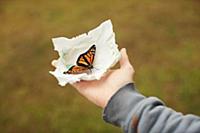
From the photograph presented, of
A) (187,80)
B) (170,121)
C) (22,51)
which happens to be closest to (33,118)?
(22,51)

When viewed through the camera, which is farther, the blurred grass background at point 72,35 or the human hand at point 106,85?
the blurred grass background at point 72,35

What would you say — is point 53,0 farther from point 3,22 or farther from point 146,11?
point 146,11

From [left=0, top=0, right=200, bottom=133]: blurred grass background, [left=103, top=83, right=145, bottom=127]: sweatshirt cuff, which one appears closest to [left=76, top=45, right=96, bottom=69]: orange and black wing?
[left=103, top=83, right=145, bottom=127]: sweatshirt cuff

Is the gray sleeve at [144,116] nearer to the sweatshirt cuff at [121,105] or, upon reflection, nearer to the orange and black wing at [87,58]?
the sweatshirt cuff at [121,105]

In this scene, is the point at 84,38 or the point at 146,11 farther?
the point at 146,11

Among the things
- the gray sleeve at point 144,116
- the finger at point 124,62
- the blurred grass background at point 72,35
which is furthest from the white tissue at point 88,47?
the blurred grass background at point 72,35
